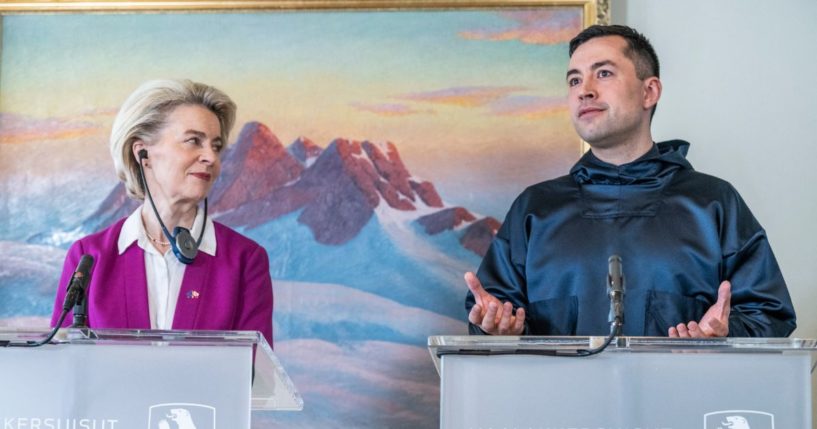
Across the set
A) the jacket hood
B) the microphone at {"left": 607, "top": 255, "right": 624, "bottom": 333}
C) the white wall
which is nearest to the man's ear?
the jacket hood

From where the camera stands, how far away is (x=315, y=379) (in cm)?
313

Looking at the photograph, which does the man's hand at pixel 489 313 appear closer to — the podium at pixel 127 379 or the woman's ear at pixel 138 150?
the podium at pixel 127 379

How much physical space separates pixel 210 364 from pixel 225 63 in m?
1.71

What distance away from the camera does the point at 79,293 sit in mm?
2027

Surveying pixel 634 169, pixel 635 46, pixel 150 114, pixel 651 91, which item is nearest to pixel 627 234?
pixel 634 169

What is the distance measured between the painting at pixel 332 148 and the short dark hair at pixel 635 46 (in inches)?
11.4

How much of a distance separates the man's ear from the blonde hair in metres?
1.16

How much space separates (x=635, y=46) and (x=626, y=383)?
1.38 meters

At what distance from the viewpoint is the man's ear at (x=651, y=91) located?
2926 millimetres

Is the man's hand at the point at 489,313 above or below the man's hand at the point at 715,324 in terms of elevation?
above

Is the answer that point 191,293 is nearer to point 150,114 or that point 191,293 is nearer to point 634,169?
point 150,114

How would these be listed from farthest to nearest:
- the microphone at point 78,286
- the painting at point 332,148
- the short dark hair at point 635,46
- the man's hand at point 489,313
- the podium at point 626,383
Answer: the painting at point 332,148 → the short dark hair at point 635,46 → the man's hand at point 489,313 → the microphone at point 78,286 → the podium at point 626,383

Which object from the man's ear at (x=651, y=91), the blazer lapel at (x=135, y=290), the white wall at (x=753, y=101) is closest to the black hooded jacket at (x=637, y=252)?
the man's ear at (x=651, y=91)

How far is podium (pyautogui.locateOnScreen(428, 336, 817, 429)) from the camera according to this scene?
177cm
